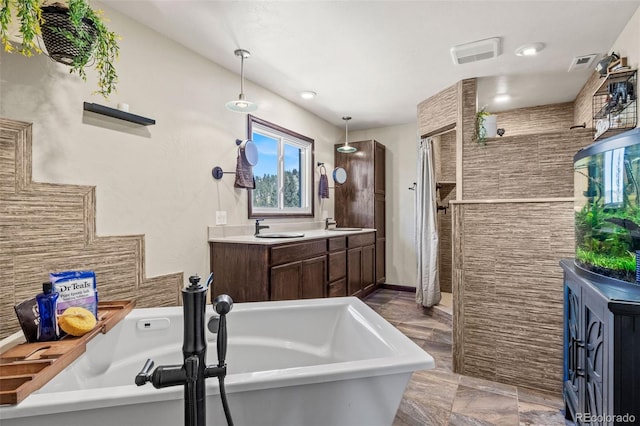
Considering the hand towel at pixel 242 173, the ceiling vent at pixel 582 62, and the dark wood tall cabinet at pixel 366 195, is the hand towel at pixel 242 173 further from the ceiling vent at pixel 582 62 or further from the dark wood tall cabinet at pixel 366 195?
the ceiling vent at pixel 582 62

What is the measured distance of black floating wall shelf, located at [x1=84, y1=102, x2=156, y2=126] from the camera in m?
1.79

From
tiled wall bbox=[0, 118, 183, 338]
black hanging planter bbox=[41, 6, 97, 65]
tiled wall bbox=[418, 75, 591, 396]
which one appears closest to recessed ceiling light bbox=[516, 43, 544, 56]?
tiled wall bbox=[418, 75, 591, 396]

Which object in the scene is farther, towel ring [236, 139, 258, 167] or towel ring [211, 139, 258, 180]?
towel ring [236, 139, 258, 167]

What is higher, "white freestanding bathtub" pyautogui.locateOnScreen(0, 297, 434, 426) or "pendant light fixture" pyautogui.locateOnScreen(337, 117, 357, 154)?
"pendant light fixture" pyautogui.locateOnScreen(337, 117, 357, 154)

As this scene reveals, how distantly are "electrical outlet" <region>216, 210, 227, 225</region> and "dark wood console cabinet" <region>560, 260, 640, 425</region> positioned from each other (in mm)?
2418

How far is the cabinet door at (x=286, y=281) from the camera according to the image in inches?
94.6

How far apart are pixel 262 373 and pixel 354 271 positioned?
2.85 meters

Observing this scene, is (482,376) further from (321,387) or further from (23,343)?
(23,343)

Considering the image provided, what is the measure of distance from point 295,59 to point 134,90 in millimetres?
1232

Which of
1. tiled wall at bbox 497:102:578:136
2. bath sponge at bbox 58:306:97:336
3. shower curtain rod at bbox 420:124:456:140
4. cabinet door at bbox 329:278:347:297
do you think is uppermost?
tiled wall at bbox 497:102:578:136

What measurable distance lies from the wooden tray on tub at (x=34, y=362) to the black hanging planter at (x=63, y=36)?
1237mm

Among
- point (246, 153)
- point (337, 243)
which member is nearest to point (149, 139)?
point (246, 153)

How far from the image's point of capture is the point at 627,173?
3.84 feet
